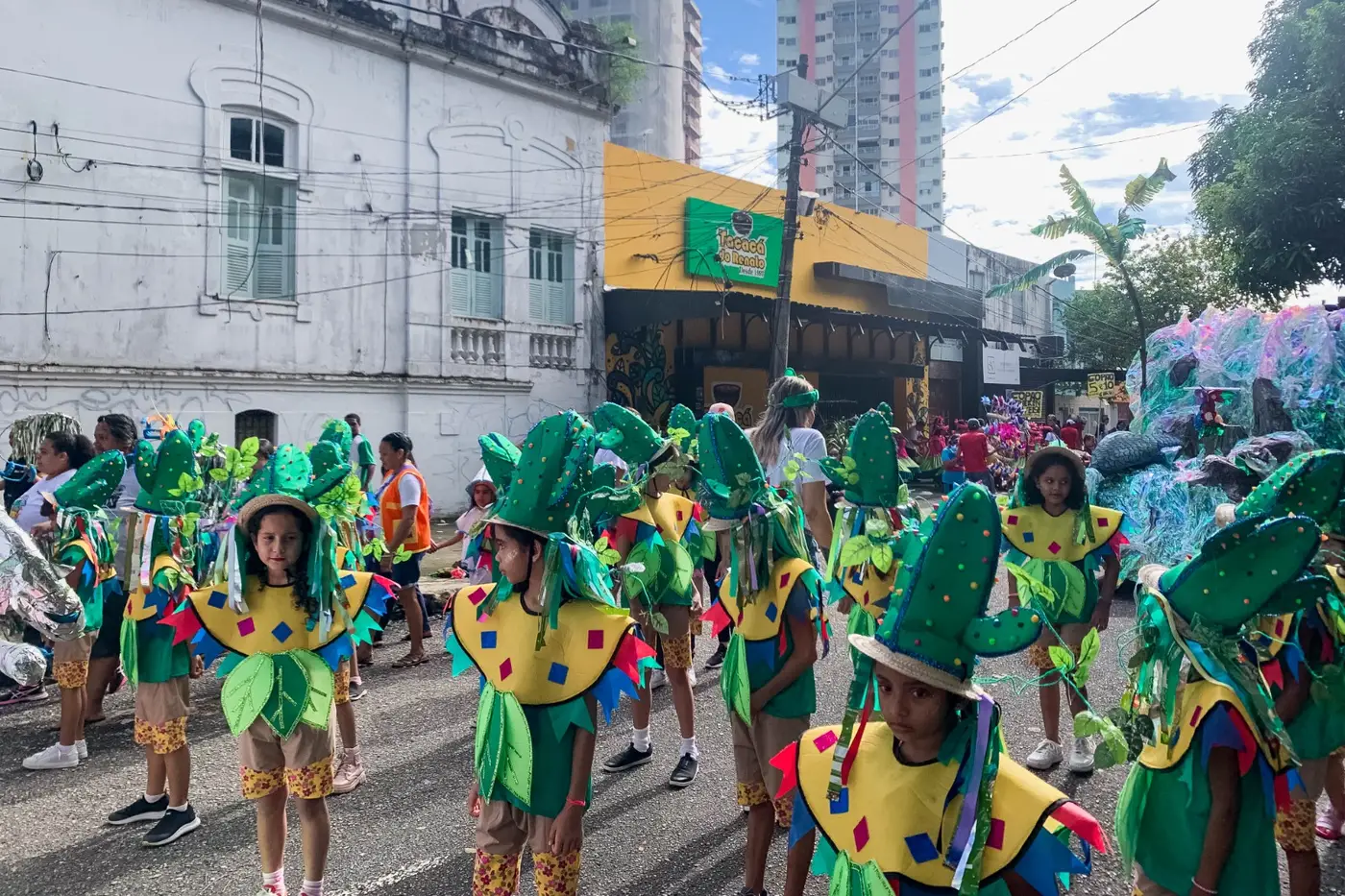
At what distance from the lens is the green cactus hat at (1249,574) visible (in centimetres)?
218

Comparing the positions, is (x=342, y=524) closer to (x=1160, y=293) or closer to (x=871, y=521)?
(x=871, y=521)

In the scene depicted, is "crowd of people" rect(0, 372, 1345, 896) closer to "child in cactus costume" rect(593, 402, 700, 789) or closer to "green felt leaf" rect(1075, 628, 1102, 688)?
"child in cactus costume" rect(593, 402, 700, 789)

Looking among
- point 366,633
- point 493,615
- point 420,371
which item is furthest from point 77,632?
point 420,371

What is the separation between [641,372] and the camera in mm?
18188

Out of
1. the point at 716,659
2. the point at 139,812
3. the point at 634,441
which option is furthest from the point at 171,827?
the point at 716,659

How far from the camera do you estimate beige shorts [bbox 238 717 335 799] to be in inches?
125

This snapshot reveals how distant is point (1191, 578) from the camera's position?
7.56ft

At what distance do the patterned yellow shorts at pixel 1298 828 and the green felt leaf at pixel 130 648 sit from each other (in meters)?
4.34

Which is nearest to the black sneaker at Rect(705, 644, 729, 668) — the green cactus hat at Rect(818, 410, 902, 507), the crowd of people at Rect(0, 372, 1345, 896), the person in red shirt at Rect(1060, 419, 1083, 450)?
the crowd of people at Rect(0, 372, 1345, 896)

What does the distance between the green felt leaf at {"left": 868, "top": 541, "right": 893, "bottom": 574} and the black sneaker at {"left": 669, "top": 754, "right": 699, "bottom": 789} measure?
1.43m

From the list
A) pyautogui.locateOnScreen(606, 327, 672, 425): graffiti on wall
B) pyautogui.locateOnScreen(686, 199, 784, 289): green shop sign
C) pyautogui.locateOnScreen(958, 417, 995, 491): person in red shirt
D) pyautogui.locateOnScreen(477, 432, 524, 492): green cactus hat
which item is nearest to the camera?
pyautogui.locateOnScreen(477, 432, 524, 492): green cactus hat

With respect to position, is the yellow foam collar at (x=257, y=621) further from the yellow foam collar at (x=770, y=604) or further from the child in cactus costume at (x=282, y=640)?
the yellow foam collar at (x=770, y=604)

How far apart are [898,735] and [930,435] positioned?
22055mm

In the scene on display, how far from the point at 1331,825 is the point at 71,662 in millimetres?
5921
